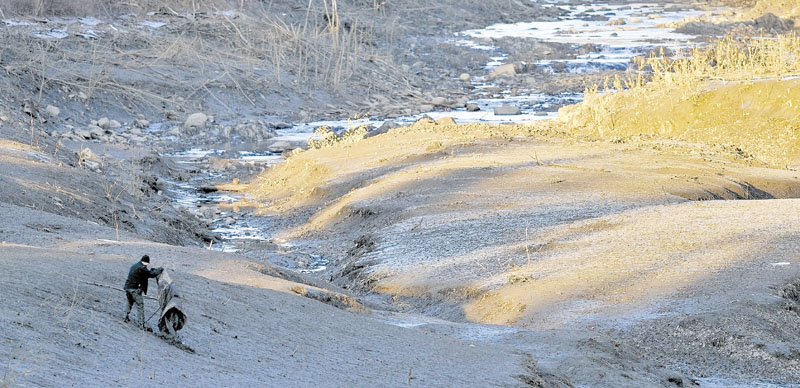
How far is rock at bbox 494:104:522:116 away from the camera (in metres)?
24.6

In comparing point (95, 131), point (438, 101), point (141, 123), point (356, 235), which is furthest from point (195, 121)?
point (356, 235)

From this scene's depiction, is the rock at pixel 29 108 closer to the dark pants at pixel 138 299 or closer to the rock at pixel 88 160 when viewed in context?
the rock at pixel 88 160

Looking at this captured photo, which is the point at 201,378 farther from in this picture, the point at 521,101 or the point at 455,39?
the point at 455,39

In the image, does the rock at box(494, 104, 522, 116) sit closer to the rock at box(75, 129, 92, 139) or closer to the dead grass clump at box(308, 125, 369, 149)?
the dead grass clump at box(308, 125, 369, 149)

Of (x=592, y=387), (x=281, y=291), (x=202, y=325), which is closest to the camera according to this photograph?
(x=202, y=325)

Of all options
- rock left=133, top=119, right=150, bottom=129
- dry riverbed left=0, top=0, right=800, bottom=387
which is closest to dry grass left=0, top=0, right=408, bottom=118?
dry riverbed left=0, top=0, right=800, bottom=387

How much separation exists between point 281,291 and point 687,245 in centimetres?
402

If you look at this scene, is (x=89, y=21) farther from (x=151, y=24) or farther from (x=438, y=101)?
(x=438, y=101)

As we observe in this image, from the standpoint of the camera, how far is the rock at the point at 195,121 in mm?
22250

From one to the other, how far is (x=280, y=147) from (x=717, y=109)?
8.56m

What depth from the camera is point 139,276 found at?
210 inches

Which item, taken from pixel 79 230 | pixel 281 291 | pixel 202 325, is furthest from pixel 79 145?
pixel 202 325

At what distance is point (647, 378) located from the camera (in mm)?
6520

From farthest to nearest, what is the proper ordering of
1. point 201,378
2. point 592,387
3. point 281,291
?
point 281,291, point 592,387, point 201,378
